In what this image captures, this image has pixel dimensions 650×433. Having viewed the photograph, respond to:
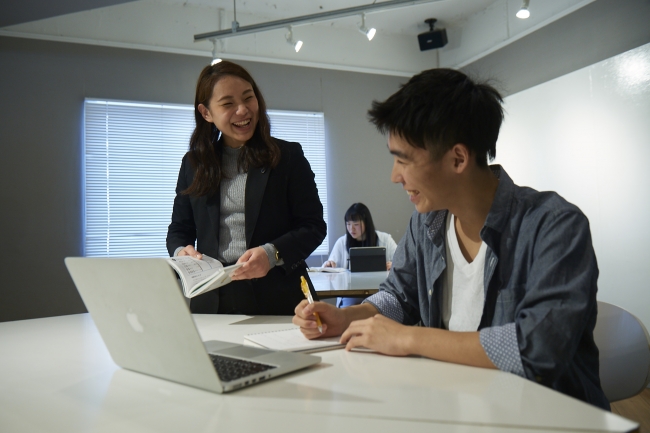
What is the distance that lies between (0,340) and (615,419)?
1536mm

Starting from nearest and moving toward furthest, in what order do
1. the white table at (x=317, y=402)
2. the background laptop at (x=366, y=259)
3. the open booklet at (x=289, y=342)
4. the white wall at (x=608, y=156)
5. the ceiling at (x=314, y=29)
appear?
the white table at (x=317, y=402) → the open booklet at (x=289, y=342) → the white wall at (x=608, y=156) → the background laptop at (x=366, y=259) → the ceiling at (x=314, y=29)

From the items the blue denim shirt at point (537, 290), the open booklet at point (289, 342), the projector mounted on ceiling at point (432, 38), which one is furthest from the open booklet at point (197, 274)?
the projector mounted on ceiling at point (432, 38)

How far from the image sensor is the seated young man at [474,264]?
3.24ft

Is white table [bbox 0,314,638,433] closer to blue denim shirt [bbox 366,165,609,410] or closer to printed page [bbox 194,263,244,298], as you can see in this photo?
blue denim shirt [bbox 366,165,609,410]

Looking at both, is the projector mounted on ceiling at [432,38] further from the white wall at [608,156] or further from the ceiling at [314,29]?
the white wall at [608,156]

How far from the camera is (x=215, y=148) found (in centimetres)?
199

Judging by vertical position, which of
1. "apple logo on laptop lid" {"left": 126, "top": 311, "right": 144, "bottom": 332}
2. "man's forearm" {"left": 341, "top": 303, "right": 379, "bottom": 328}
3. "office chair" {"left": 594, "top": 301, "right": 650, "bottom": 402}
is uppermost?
"apple logo on laptop lid" {"left": 126, "top": 311, "right": 144, "bottom": 332}

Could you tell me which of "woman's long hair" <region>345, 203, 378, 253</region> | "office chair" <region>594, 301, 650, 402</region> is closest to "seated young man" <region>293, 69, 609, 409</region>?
"office chair" <region>594, 301, 650, 402</region>

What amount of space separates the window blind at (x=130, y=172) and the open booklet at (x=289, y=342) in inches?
150

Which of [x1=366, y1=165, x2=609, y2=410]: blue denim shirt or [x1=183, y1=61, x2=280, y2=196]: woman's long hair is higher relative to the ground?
[x1=183, y1=61, x2=280, y2=196]: woman's long hair

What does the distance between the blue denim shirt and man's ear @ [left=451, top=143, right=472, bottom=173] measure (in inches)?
3.9

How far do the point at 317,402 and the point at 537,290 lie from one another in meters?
0.49

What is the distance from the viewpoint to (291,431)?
0.71 m

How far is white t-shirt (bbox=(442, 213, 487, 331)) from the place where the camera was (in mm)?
1248
